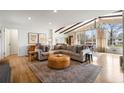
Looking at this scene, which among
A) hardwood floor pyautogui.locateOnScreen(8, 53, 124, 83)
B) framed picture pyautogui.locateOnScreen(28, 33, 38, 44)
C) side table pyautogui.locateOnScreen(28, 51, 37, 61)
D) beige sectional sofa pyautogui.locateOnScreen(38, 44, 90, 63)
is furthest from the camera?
beige sectional sofa pyautogui.locateOnScreen(38, 44, 90, 63)

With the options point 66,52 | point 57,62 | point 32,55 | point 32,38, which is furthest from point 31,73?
point 66,52

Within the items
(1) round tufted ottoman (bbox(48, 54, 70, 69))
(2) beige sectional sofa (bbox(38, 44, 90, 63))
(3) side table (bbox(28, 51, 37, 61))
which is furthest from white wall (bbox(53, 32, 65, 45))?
(3) side table (bbox(28, 51, 37, 61))

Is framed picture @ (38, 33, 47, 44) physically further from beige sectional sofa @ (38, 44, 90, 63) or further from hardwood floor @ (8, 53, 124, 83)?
hardwood floor @ (8, 53, 124, 83)

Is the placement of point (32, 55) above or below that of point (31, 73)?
above

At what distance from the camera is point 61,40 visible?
312cm

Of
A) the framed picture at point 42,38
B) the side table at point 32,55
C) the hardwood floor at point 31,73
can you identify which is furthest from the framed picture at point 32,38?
the hardwood floor at point 31,73

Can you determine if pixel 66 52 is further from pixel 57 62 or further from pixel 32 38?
pixel 32 38

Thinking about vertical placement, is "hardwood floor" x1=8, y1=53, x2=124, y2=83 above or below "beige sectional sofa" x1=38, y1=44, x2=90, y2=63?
below

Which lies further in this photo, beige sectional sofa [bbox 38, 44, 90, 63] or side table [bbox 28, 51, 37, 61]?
beige sectional sofa [bbox 38, 44, 90, 63]

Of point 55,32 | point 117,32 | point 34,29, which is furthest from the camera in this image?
point 55,32

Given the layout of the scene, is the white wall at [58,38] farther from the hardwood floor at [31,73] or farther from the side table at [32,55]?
the hardwood floor at [31,73]
